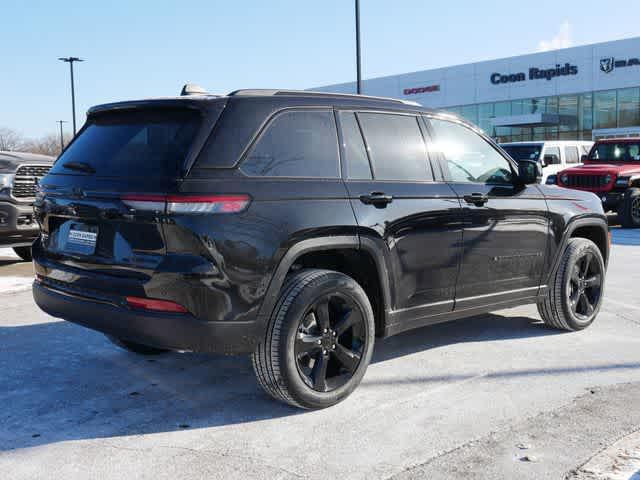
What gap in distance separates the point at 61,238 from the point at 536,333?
147 inches

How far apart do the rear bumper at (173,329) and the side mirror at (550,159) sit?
15.6 meters

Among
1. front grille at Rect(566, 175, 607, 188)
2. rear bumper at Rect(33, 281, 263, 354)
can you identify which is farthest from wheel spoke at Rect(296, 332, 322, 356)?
front grille at Rect(566, 175, 607, 188)

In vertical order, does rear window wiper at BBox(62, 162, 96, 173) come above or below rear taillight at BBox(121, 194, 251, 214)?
above

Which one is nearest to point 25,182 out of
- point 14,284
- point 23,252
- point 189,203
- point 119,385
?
point 23,252

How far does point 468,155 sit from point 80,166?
8.62 ft

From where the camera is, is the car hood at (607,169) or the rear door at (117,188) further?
the car hood at (607,169)

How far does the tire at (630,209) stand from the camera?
15.2 metres

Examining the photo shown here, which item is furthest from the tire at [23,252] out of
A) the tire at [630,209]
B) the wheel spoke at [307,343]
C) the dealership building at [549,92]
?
the dealership building at [549,92]

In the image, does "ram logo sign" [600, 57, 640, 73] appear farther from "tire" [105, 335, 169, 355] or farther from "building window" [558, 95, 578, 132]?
"tire" [105, 335, 169, 355]

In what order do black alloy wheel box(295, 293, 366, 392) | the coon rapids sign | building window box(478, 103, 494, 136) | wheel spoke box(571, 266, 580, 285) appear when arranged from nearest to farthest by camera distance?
black alloy wheel box(295, 293, 366, 392)
wheel spoke box(571, 266, 580, 285)
the coon rapids sign
building window box(478, 103, 494, 136)

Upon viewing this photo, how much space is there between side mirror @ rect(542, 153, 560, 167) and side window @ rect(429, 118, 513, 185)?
43.8 ft

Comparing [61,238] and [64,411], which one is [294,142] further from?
[64,411]

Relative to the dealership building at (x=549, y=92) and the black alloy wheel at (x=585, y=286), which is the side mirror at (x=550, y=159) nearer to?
the black alloy wheel at (x=585, y=286)

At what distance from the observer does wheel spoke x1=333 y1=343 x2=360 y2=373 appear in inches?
163
